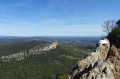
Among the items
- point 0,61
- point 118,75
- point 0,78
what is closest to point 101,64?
point 118,75

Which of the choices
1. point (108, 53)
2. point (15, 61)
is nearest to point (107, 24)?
point (108, 53)

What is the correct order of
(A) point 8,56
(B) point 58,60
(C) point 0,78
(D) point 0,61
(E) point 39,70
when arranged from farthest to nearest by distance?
(B) point 58,60, (A) point 8,56, (D) point 0,61, (E) point 39,70, (C) point 0,78

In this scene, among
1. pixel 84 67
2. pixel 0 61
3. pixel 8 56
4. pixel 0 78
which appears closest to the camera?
pixel 84 67

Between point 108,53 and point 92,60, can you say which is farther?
point 108,53

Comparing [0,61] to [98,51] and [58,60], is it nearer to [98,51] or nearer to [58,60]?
[58,60]

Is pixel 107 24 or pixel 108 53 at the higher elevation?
pixel 107 24

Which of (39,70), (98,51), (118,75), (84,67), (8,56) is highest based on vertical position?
(98,51)
